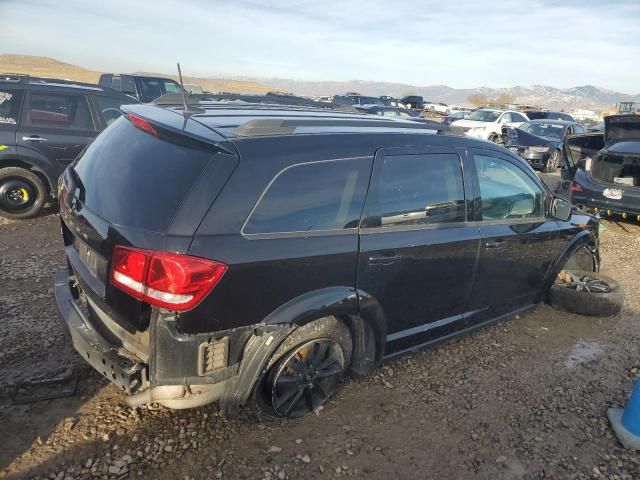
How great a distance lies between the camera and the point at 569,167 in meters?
8.45

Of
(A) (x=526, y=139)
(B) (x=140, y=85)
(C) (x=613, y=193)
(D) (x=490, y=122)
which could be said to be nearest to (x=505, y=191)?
(C) (x=613, y=193)

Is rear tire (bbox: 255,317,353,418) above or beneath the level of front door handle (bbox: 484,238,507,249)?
beneath

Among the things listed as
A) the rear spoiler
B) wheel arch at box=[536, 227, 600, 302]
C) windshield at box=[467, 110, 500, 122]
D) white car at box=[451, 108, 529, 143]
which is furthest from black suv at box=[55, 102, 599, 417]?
windshield at box=[467, 110, 500, 122]

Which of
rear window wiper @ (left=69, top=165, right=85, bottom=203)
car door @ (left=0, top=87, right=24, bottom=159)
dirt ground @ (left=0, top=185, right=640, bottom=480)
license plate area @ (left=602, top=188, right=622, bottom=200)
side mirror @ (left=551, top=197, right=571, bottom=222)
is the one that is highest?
car door @ (left=0, top=87, right=24, bottom=159)

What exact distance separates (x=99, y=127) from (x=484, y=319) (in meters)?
5.61

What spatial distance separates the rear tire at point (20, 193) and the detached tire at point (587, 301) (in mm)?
6212

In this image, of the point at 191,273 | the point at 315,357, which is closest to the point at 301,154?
the point at 191,273

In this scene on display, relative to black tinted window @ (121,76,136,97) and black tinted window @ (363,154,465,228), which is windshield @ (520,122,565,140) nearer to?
black tinted window @ (121,76,136,97)

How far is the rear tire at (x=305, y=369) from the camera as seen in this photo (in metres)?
2.62

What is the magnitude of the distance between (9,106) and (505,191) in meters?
5.99

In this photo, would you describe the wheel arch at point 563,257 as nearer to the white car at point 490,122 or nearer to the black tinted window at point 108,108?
the black tinted window at point 108,108

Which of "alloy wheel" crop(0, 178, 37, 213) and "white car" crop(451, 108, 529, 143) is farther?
"white car" crop(451, 108, 529, 143)

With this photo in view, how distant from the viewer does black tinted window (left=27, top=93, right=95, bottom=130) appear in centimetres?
609

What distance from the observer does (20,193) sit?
19.9ft
